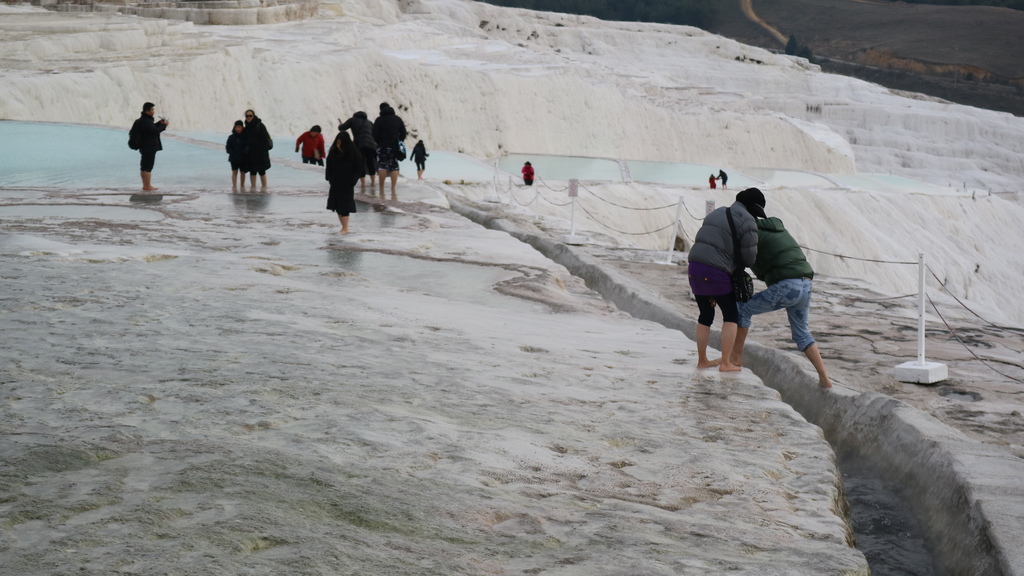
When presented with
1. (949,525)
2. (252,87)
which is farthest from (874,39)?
(949,525)

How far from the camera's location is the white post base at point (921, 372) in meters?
Result: 7.75

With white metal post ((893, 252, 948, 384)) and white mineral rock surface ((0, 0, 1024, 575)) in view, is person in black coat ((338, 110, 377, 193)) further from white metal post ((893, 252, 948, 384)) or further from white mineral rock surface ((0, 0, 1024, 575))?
white metal post ((893, 252, 948, 384))

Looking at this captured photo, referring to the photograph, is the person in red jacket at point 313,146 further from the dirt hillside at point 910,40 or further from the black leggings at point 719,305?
the dirt hillside at point 910,40

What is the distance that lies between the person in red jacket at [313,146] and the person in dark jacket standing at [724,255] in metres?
12.2

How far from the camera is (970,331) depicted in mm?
10203

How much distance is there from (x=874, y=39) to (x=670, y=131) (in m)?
66.7

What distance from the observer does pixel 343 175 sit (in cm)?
1104

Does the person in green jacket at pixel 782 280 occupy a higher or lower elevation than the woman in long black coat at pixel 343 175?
lower

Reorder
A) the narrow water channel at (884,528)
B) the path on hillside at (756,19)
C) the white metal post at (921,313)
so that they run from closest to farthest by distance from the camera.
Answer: the narrow water channel at (884,528)
the white metal post at (921,313)
the path on hillside at (756,19)

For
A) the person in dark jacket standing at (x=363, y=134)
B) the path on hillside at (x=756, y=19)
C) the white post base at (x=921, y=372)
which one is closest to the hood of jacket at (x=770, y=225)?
the white post base at (x=921, y=372)

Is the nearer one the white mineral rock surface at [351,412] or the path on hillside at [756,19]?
the white mineral rock surface at [351,412]

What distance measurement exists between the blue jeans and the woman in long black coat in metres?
5.30

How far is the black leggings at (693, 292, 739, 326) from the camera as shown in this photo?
661 cm

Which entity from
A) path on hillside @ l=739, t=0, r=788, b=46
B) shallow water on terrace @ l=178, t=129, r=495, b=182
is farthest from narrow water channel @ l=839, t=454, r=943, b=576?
path on hillside @ l=739, t=0, r=788, b=46
